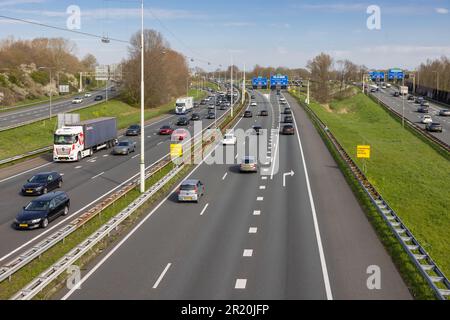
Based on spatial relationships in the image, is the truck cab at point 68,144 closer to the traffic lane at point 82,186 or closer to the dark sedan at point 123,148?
the traffic lane at point 82,186

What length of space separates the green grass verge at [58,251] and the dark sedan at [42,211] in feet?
7.55

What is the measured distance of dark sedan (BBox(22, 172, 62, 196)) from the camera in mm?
33781

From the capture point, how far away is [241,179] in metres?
39.7

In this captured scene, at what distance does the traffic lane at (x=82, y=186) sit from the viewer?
2511cm

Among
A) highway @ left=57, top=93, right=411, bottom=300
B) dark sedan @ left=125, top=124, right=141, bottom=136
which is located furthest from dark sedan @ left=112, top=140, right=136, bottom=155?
highway @ left=57, top=93, right=411, bottom=300

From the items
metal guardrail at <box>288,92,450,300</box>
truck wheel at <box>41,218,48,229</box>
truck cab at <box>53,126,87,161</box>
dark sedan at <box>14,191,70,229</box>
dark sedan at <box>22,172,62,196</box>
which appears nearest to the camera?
metal guardrail at <box>288,92,450,300</box>

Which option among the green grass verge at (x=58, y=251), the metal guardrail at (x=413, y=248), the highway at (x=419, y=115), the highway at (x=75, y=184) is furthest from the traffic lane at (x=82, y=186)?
the highway at (x=419, y=115)

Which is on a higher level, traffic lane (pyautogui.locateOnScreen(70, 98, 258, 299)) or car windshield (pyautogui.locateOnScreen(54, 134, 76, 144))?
car windshield (pyautogui.locateOnScreen(54, 134, 76, 144))

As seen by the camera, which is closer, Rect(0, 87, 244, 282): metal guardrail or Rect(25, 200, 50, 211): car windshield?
Rect(0, 87, 244, 282): metal guardrail

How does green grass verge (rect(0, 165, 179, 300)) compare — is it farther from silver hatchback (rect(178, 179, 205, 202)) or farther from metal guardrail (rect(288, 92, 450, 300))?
metal guardrail (rect(288, 92, 450, 300))

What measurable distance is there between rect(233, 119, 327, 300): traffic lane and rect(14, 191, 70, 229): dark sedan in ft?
36.7

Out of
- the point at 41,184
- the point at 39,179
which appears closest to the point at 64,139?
the point at 39,179

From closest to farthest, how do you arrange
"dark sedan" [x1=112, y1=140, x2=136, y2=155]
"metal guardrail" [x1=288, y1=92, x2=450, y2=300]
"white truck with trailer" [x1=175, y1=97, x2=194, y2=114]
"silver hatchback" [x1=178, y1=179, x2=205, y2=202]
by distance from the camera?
1. "metal guardrail" [x1=288, y1=92, x2=450, y2=300]
2. "silver hatchback" [x1=178, y1=179, x2=205, y2=202]
3. "dark sedan" [x1=112, y1=140, x2=136, y2=155]
4. "white truck with trailer" [x1=175, y1=97, x2=194, y2=114]
